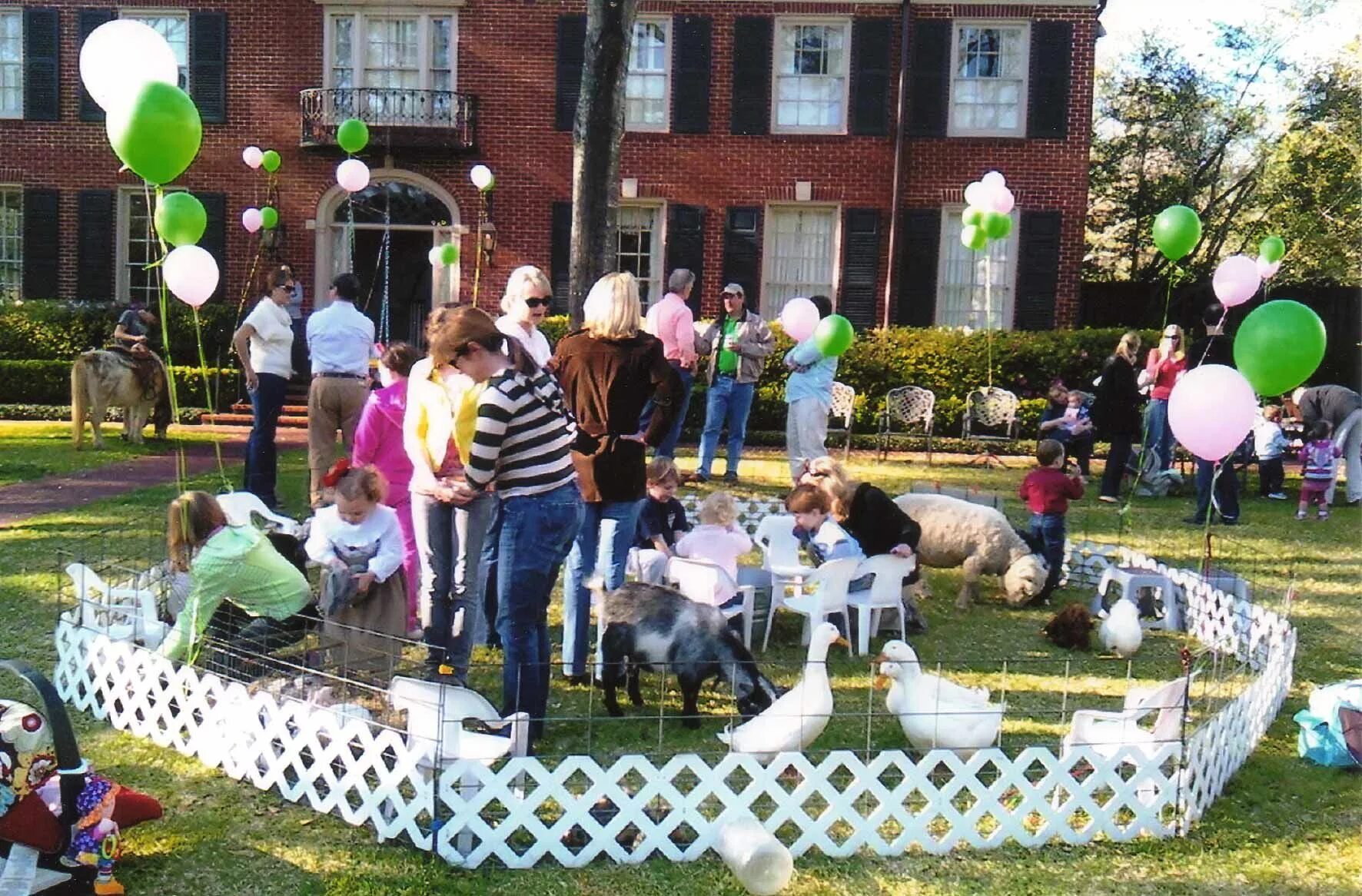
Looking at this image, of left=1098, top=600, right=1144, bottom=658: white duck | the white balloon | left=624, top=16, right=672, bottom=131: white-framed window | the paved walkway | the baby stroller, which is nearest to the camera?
the baby stroller

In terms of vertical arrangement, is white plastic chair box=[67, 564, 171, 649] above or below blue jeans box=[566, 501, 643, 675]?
below

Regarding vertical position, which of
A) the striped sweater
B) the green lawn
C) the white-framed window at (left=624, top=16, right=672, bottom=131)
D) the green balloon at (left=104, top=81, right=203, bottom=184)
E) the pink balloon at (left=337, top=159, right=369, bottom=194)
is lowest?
the green lawn

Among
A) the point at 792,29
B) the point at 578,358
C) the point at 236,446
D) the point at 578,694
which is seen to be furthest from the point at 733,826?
the point at 792,29

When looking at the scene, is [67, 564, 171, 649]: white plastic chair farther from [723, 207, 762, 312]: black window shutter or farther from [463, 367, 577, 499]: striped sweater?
[723, 207, 762, 312]: black window shutter

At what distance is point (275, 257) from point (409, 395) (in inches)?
516

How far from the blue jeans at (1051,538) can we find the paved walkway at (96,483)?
6544mm

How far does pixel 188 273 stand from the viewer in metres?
5.99

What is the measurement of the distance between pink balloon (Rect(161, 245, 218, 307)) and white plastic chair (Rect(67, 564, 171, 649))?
4.63 feet

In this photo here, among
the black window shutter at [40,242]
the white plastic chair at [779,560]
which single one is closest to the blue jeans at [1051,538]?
the white plastic chair at [779,560]

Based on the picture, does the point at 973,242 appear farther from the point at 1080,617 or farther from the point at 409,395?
the point at 409,395

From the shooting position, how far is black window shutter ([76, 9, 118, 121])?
57.3 feet

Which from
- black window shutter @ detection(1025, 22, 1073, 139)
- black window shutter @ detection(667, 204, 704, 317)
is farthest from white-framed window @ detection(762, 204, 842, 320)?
black window shutter @ detection(1025, 22, 1073, 139)

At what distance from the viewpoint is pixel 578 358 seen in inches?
199

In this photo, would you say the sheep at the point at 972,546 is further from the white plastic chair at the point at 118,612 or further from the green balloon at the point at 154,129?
the green balloon at the point at 154,129
